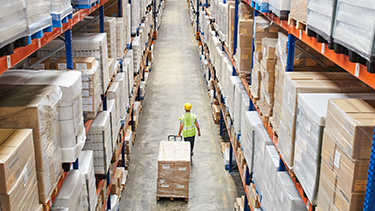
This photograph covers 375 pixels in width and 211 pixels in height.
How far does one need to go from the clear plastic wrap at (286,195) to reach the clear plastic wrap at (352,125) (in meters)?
1.09

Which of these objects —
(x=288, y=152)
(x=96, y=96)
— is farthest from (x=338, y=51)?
(x=96, y=96)

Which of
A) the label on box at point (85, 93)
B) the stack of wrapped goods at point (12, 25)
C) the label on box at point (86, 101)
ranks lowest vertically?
the label on box at point (86, 101)

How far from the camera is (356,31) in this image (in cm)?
215

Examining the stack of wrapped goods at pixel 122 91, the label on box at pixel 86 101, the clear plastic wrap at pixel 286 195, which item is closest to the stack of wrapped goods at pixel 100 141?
the label on box at pixel 86 101

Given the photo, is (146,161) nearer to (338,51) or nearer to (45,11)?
(45,11)

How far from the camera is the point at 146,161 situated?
29.4ft

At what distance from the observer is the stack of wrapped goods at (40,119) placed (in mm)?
2803

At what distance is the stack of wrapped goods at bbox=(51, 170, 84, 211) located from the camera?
3482 millimetres

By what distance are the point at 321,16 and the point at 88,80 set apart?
2.90m

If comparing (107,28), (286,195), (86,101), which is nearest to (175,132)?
A: (107,28)

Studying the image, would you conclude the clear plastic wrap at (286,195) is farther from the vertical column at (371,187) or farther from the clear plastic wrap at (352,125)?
the vertical column at (371,187)

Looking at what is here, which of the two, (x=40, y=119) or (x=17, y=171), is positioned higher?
(x=40, y=119)

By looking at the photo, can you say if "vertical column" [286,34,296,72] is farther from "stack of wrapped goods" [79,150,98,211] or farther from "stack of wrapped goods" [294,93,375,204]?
"stack of wrapped goods" [79,150,98,211]

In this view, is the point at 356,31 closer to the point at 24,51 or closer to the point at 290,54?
the point at 290,54
